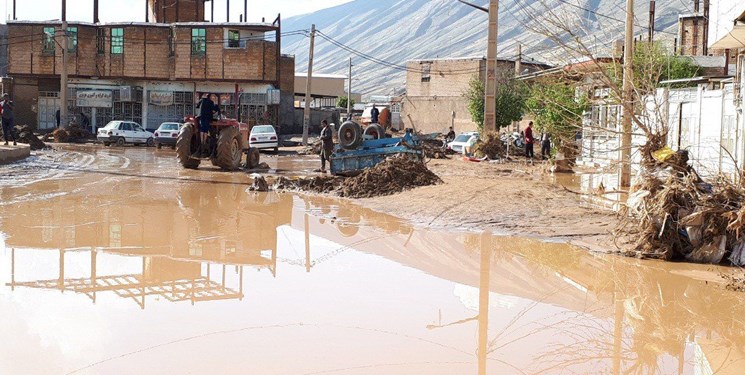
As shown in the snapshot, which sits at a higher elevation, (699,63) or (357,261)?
(699,63)

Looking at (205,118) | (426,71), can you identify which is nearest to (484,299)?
(205,118)

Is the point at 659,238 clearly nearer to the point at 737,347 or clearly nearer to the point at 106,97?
the point at 737,347

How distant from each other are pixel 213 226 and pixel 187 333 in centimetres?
651

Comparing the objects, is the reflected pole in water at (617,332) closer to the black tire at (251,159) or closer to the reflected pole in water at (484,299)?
the reflected pole in water at (484,299)

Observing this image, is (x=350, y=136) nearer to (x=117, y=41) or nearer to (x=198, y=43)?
(x=198, y=43)

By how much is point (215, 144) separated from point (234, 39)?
91.6ft

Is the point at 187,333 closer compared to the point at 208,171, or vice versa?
the point at 187,333

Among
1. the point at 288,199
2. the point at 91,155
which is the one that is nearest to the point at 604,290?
the point at 288,199

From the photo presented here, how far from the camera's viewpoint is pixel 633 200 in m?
11.2

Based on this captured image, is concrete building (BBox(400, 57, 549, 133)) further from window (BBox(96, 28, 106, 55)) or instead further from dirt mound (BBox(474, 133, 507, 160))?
dirt mound (BBox(474, 133, 507, 160))

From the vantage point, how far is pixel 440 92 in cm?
6594

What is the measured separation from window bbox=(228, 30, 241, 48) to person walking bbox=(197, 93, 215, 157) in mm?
27908

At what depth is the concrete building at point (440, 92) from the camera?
6222cm

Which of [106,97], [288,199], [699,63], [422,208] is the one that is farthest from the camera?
[106,97]
